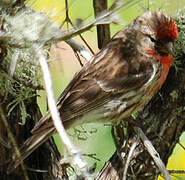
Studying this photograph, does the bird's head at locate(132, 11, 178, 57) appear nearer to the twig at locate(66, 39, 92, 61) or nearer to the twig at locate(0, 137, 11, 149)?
the twig at locate(66, 39, 92, 61)

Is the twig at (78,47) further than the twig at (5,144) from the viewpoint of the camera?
Yes

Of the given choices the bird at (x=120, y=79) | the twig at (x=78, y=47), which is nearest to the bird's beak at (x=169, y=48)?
the bird at (x=120, y=79)

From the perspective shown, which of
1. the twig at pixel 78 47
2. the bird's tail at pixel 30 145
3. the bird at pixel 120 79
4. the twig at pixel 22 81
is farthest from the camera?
the bird at pixel 120 79

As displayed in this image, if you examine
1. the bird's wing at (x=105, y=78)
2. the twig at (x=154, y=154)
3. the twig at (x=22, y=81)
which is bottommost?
the twig at (x=154, y=154)

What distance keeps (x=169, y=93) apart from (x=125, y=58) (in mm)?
479

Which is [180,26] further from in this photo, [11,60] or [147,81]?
[11,60]

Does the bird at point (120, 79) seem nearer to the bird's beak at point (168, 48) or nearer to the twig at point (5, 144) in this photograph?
the bird's beak at point (168, 48)

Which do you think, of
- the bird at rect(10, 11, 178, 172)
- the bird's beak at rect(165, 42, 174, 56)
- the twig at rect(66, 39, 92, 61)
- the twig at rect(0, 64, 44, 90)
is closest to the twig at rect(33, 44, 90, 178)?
the twig at rect(0, 64, 44, 90)

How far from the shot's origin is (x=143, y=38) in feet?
13.5

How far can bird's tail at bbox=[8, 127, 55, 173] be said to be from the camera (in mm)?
3299

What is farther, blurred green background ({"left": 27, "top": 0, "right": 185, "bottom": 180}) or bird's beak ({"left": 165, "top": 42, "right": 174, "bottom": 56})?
blurred green background ({"left": 27, "top": 0, "right": 185, "bottom": 180})

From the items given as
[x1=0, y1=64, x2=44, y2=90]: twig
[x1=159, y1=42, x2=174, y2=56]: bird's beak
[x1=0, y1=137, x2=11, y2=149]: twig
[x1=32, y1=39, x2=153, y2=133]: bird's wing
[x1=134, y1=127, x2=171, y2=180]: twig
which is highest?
[x1=0, y1=64, x2=44, y2=90]: twig

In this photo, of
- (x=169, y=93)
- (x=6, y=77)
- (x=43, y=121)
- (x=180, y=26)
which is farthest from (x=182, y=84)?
(x=6, y=77)

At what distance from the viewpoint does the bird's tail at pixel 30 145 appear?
3.30 metres
